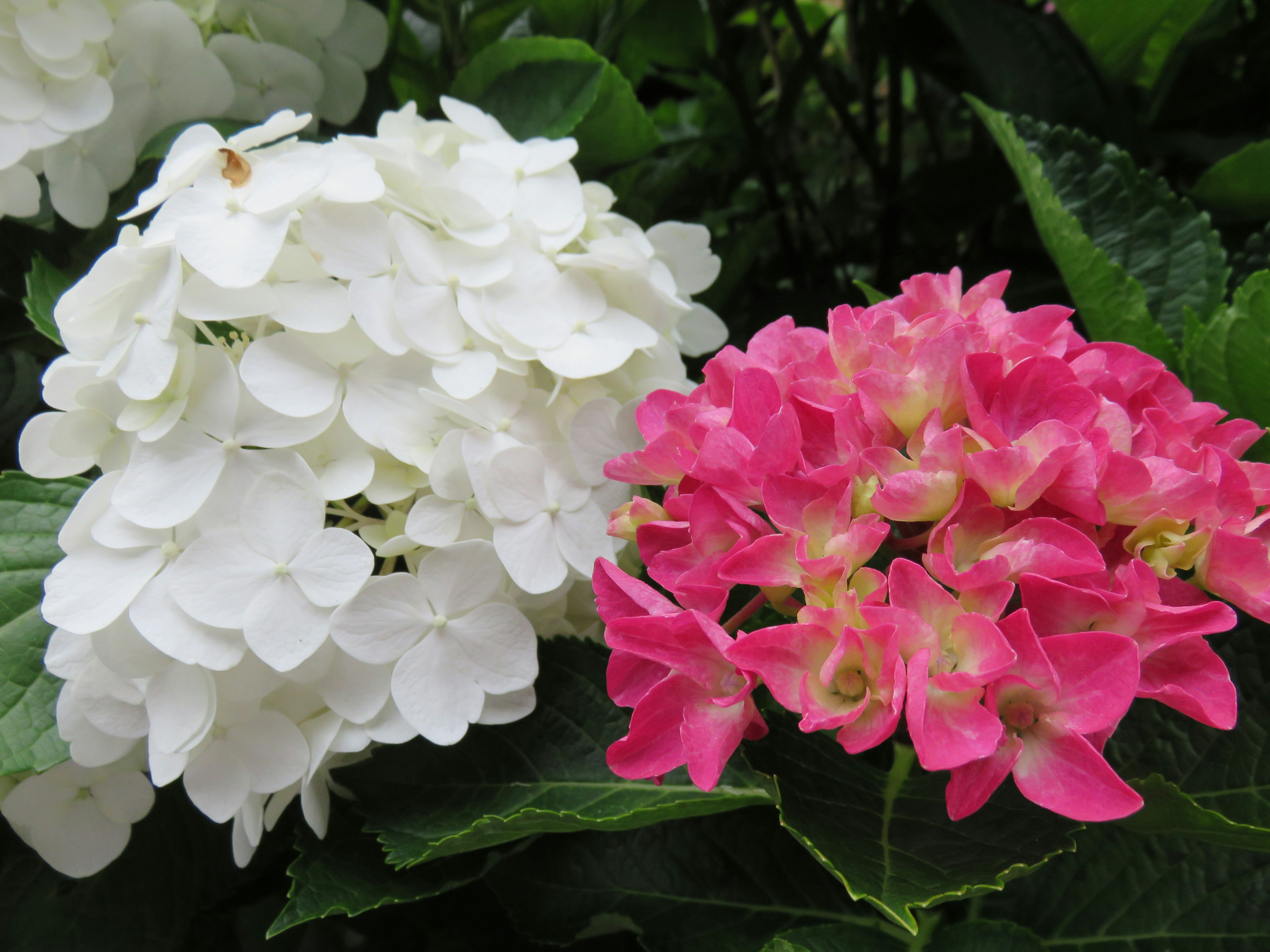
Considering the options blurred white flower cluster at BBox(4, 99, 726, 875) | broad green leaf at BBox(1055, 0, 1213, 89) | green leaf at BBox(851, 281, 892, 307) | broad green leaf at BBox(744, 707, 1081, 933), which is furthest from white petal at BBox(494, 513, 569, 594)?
broad green leaf at BBox(1055, 0, 1213, 89)

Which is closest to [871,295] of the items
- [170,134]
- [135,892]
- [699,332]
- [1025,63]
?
[699,332]

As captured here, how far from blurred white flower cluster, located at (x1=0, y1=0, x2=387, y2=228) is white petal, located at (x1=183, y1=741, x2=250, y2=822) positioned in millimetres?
329

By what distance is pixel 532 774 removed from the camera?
1.55ft

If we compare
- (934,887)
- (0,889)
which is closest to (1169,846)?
(934,887)

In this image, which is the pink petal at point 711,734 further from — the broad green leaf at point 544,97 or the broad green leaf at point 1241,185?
the broad green leaf at point 1241,185

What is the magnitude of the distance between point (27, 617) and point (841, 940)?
428 millimetres

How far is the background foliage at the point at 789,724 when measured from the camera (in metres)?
0.42

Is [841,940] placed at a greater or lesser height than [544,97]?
lesser

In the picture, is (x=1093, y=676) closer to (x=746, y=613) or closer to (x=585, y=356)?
(x=746, y=613)

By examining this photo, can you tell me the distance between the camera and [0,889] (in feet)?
1.91

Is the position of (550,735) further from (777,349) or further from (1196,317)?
(1196,317)

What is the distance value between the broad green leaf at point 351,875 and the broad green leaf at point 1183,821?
12.3 inches

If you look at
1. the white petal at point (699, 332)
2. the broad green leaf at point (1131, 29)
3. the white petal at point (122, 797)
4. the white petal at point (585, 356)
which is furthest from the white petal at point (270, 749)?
the broad green leaf at point (1131, 29)

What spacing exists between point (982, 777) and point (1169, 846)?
26 centimetres
